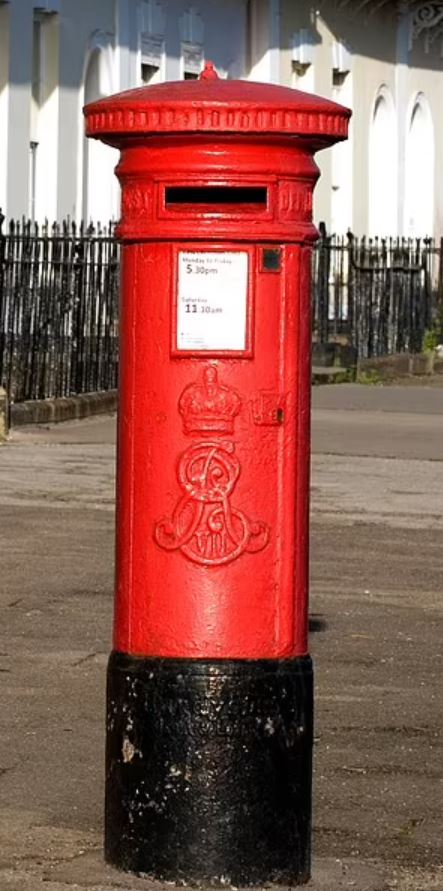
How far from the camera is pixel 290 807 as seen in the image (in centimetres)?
519

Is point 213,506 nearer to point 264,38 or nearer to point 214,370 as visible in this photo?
point 214,370

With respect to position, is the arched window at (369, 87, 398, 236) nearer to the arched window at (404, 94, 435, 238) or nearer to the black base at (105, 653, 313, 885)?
the arched window at (404, 94, 435, 238)

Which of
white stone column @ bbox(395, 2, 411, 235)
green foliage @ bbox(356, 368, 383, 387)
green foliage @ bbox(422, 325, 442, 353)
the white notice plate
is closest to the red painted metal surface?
the white notice plate

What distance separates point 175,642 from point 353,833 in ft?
2.91

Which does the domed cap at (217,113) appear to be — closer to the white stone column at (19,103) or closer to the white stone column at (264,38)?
the white stone column at (19,103)

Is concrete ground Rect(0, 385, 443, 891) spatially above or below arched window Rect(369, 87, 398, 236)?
below

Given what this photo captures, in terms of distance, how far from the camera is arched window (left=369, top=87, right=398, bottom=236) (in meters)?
30.9

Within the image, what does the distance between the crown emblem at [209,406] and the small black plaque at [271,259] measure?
0.25 metres

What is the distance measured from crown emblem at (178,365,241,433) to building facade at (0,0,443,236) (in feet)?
52.4

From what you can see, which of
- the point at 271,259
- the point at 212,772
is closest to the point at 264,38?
the point at 271,259

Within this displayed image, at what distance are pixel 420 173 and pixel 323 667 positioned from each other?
82.9 ft

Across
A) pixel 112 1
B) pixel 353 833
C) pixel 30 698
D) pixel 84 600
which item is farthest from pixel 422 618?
pixel 112 1

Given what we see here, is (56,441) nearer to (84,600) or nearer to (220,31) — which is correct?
(84,600)

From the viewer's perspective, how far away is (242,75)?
27.0 meters
